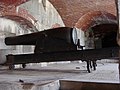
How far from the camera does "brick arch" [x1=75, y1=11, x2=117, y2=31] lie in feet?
34.6

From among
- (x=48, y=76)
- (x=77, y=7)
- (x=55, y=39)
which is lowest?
(x=48, y=76)

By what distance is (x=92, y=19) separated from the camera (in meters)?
11.3

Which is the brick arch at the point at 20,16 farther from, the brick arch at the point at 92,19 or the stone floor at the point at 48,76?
the brick arch at the point at 92,19

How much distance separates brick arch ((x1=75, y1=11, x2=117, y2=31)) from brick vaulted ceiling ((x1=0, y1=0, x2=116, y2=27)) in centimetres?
31

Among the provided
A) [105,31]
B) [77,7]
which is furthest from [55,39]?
[105,31]

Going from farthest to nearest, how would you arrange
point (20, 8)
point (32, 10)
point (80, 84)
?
point (32, 10), point (20, 8), point (80, 84)

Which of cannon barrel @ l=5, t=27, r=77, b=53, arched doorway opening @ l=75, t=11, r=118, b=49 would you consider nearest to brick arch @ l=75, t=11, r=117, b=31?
arched doorway opening @ l=75, t=11, r=118, b=49

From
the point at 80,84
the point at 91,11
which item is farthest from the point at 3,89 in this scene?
the point at 91,11

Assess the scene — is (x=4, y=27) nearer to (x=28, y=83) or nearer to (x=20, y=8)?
(x=20, y=8)

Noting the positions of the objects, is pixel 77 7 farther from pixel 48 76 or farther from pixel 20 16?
pixel 48 76

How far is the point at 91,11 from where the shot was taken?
1030 cm

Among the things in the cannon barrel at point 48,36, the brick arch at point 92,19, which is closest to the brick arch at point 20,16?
the cannon barrel at point 48,36

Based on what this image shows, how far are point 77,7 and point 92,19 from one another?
1617mm

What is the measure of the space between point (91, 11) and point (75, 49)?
6035 millimetres
